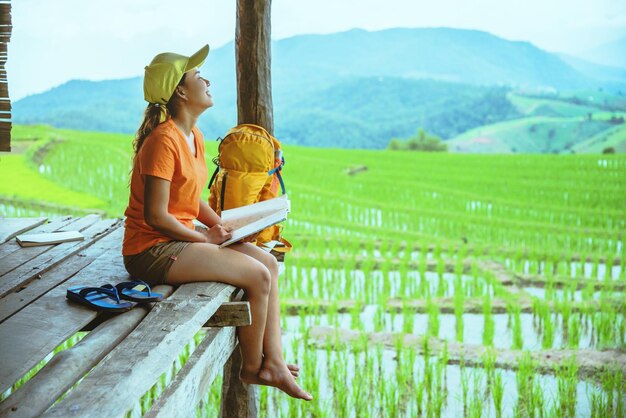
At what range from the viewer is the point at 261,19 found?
2631 mm

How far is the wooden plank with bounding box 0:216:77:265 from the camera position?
2.48m

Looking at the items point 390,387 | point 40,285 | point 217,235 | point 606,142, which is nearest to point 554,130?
point 606,142

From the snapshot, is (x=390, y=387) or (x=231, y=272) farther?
(x=390, y=387)

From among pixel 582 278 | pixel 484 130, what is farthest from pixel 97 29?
pixel 582 278

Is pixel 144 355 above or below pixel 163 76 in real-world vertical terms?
below

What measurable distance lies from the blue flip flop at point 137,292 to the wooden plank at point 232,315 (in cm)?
15

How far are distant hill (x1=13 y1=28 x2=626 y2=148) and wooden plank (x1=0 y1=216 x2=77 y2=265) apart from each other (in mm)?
13390

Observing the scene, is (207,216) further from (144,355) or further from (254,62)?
(144,355)

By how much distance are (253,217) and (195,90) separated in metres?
0.40

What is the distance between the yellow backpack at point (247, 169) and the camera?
2.44m

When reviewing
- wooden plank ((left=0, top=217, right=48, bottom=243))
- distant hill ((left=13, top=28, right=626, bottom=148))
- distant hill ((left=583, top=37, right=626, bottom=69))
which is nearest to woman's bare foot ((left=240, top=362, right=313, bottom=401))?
wooden plank ((left=0, top=217, right=48, bottom=243))

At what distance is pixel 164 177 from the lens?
193 cm

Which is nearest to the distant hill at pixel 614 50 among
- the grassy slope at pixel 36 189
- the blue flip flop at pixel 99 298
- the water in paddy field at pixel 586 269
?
the water in paddy field at pixel 586 269

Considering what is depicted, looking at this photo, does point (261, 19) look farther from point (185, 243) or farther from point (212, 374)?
point (212, 374)
